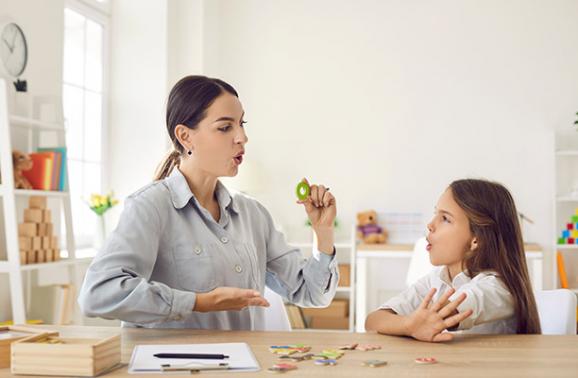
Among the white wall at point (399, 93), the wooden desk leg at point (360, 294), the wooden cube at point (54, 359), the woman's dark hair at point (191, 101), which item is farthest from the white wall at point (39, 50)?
the wooden cube at point (54, 359)

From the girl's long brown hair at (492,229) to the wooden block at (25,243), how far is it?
2.25 meters

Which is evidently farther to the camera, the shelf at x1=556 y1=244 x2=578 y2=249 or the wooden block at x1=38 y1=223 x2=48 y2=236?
the shelf at x1=556 y1=244 x2=578 y2=249

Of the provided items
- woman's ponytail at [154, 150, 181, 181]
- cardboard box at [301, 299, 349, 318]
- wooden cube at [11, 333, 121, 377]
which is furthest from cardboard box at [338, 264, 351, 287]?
wooden cube at [11, 333, 121, 377]

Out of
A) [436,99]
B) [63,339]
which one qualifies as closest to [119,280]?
[63,339]

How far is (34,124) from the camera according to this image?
366 cm

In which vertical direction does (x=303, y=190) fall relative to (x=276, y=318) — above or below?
above

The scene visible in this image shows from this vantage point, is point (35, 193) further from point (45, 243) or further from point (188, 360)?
point (188, 360)

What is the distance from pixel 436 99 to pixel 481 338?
436 cm

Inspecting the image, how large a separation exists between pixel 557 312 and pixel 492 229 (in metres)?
0.26

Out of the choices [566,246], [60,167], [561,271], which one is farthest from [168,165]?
[561,271]

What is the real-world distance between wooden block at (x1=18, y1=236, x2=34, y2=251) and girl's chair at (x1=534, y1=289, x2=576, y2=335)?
7.99 ft

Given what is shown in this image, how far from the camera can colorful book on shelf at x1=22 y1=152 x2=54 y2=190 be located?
3.66m

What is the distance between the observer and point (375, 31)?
5.91 metres

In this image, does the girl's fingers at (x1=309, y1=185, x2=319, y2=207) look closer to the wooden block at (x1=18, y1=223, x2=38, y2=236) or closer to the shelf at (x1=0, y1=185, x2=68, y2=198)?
the shelf at (x1=0, y1=185, x2=68, y2=198)
